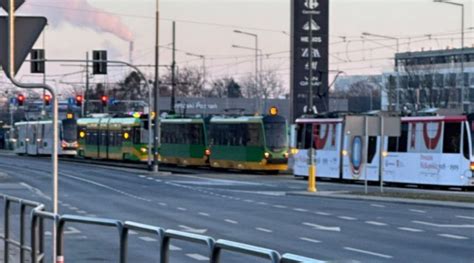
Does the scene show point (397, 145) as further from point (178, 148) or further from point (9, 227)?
point (9, 227)

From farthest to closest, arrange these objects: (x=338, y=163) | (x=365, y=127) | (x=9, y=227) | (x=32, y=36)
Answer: (x=338, y=163), (x=365, y=127), (x=9, y=227), (x=32, y=36)

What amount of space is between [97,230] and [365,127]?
29.7m

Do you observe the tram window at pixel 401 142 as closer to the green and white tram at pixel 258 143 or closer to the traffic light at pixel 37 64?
the green and white tram at pixel 258 143

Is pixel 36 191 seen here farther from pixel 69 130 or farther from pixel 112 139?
pixel 69 130

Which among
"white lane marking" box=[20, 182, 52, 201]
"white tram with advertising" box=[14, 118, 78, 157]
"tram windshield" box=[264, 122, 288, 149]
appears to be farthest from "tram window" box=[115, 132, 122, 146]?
"white lane marking" box=[20, 182, 52, 201]

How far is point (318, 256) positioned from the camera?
17.5 metres

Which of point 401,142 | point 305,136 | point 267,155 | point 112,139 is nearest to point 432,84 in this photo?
point 112,139

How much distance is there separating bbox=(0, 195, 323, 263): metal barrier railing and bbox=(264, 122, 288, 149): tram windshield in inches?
1741

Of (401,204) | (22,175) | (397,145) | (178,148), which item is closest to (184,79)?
(178,148)

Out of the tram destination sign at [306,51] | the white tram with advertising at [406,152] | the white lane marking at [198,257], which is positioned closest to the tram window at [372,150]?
the white tram with advertising at [406,152]

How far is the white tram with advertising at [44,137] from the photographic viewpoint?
289 ft

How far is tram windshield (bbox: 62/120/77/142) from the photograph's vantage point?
288ft

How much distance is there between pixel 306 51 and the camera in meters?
65.0

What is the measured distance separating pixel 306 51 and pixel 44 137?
33.4 m
